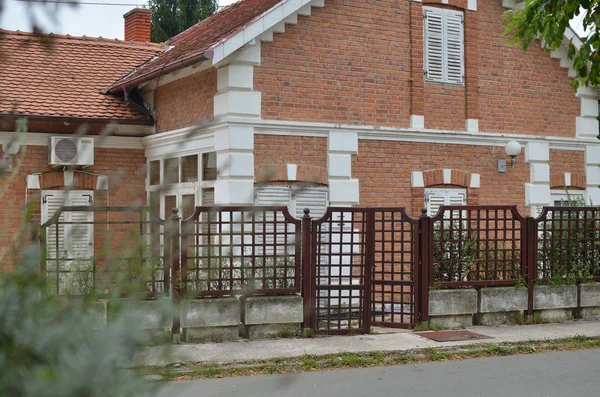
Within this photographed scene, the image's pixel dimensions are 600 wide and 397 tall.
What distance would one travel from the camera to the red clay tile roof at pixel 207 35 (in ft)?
44.3

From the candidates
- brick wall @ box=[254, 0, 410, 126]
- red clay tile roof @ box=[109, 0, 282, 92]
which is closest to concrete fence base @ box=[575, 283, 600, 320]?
brick wall @ box=[254, 0, 410, 126]

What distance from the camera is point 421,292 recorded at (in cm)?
1209

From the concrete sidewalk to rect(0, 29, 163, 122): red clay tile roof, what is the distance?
5.98 meters

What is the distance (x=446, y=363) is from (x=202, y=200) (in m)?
5.75

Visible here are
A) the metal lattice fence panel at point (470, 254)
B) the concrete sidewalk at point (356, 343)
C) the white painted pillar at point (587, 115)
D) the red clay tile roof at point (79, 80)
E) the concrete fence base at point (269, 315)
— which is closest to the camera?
the concrete sidewalk at point (356, 343)

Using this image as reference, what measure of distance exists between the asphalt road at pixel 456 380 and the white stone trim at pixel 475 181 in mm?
5737

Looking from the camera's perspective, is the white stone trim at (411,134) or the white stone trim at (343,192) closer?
the white stone trim at (411,134)

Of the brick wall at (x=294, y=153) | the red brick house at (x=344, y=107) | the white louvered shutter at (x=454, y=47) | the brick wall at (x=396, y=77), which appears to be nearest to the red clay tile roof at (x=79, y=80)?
the red brick house at (x=344, y=107)

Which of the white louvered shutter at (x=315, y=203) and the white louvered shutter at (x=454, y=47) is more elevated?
the white louvered shutter at (x=454, y=47)

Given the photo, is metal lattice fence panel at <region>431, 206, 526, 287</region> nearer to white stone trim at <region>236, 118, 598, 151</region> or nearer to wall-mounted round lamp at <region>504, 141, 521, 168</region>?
white stone trim at <region>236, 118, 598, 151</region>

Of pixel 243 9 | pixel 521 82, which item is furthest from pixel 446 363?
pixel 243 9

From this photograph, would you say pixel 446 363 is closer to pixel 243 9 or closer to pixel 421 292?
pixel 421 292

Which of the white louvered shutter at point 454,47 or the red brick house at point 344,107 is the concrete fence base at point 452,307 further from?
the white louvered shutter at point 454,47

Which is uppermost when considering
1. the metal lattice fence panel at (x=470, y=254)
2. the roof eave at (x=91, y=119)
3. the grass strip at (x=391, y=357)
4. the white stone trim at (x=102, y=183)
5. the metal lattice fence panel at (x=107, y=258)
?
the roof eave at (x=91, y=119)
